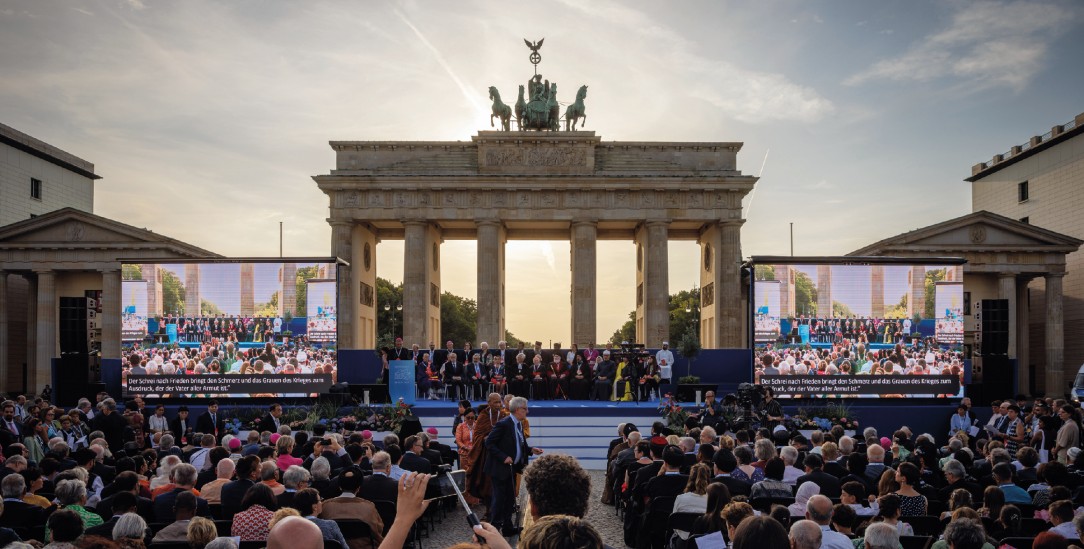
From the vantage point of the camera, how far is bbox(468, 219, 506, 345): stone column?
47.8m

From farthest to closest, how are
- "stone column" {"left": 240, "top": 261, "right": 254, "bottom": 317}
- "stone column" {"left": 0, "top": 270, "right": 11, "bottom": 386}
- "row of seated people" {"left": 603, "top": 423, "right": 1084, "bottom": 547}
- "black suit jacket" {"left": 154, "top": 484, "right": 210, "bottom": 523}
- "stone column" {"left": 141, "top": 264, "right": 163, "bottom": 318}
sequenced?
"stone column" {"left": 0, "top": 270, "right": 11, "bottom": 386} < "stone column" {"left": 141, "top": 264, "right": 163, "bottom": 318} < "stone column" {"left": 240, "top": 261, "right": 254, "bottom": 317} < "black suit jacket" {"left": 154, "top": 484, "right": 210, "bottom": 523} < "row of seated people" {"left": 603, "top": 423, "right": 1084, "bottom": 547}

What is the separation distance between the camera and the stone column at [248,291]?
2425cm

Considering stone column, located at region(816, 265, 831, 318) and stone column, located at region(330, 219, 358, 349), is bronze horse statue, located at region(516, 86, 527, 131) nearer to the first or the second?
stone column, located at region(330, 219, 358, 349)

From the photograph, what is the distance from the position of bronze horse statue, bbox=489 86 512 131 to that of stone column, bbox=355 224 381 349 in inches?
402

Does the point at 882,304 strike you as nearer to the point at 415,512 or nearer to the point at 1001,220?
the point at 415,512

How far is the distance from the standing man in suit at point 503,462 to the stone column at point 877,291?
16121mm

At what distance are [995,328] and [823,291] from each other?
31.5 feet

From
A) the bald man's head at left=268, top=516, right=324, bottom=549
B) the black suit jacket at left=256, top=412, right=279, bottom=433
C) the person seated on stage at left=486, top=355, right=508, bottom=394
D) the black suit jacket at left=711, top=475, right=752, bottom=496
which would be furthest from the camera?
the person seated on stage at left=486, top=355, right=508, bottom=394

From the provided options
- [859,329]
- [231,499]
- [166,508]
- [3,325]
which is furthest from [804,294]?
[3,325]

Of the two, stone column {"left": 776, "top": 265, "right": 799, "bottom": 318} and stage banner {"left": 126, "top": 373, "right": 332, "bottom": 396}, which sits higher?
stone column {"left": 776, "top": 265, "right": 799, "bottom": 318}

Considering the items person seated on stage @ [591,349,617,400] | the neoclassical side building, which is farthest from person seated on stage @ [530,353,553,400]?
the neoclassical side building

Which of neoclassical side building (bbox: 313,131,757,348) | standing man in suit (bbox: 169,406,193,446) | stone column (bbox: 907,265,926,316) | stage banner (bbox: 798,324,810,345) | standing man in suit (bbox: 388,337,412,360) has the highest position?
neoclassical side building (bbox: 313,131,757,348)

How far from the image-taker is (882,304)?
24.2m

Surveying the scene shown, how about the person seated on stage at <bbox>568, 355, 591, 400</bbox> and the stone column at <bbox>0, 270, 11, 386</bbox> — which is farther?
the stone column at <bbox>0, 270, 11, 386</bbox>
